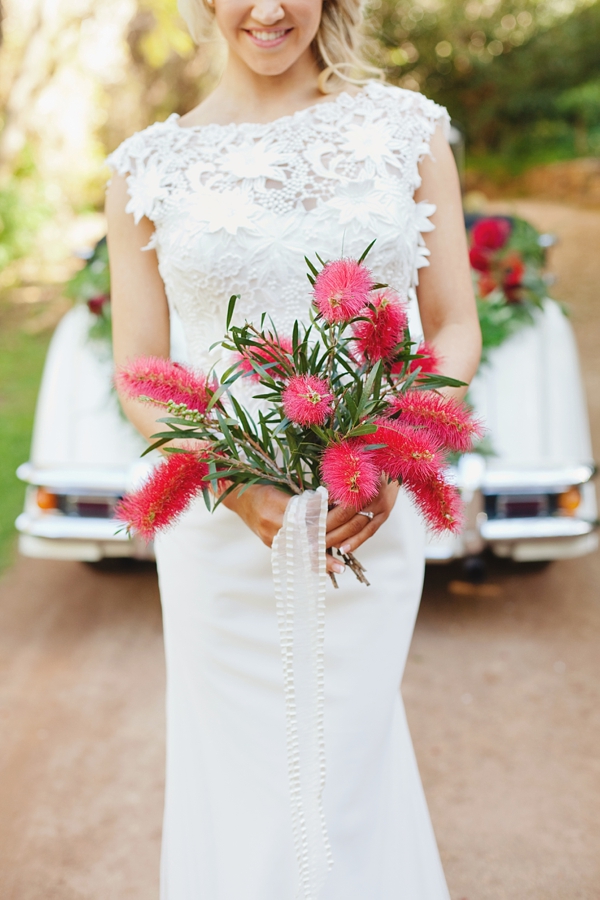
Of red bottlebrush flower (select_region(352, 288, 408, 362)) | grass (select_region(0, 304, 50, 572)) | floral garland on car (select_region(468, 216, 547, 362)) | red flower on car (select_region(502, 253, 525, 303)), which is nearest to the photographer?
red bottlebrush flower (select_region(352, 288, 408, 362))

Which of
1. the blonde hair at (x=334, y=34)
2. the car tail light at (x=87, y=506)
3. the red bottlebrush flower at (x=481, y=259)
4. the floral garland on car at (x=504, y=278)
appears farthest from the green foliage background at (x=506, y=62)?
the blonde hair at (x=334, y=34)

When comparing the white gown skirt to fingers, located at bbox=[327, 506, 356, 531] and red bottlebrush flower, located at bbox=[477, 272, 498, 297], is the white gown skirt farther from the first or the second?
red bottlebrush flower, located at bbox=[477, 272, 498, 297]

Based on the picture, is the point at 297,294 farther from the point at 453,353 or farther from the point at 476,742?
the point at 476,742

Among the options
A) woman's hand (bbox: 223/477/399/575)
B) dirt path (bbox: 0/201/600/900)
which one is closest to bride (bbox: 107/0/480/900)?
woman's hand (bbox: 223/477/399/575)

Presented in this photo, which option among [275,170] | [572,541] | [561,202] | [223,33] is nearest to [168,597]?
[275,170]

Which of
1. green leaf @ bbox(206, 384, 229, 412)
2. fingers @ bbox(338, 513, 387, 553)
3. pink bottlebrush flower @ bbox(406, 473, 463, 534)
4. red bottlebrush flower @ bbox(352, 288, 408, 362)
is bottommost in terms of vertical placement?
fingers @ bbox(338, 513, 387, 553)

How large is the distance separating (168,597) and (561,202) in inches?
586

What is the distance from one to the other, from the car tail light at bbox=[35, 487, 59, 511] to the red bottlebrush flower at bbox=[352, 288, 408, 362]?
2197 mm

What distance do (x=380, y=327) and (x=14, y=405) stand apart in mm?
5614

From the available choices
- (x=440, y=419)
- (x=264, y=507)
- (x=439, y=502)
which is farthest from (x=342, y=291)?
(x=264, y=507)

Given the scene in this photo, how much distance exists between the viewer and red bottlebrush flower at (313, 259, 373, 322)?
48.1 inches

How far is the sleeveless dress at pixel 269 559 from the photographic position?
1763 millimetres

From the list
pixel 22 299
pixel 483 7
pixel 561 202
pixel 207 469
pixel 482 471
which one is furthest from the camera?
pixel 483 7

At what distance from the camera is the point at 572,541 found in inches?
128
